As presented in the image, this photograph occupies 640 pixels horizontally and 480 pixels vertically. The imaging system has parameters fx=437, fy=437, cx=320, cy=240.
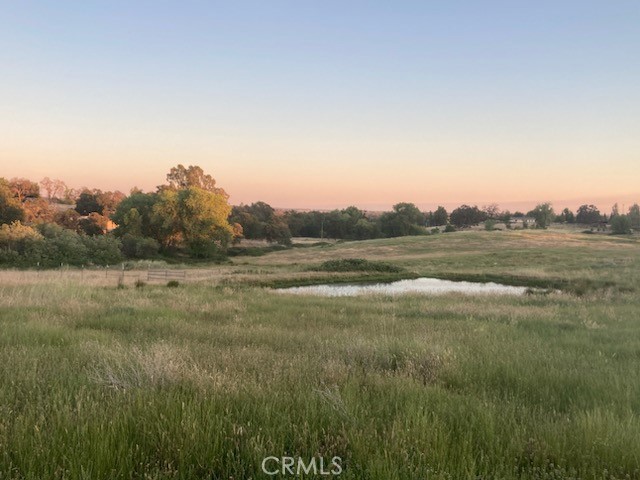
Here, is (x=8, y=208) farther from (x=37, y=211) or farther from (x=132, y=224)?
(x=132, y=224)

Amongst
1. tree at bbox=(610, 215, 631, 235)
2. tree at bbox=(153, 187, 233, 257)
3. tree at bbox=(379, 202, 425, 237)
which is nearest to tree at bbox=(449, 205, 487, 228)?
tree at bbox=(379, 202, 425, 237)

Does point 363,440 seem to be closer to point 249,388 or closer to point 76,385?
point 249,388

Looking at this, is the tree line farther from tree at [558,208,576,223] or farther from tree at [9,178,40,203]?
tree at [558,208,576,223]

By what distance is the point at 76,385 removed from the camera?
4574mm

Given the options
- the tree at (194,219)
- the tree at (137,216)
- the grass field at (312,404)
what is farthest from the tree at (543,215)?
the grass field at (312,404)

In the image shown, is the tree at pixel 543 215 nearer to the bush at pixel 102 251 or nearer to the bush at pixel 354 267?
the bush at pixel 354 267

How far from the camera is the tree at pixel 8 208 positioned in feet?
208

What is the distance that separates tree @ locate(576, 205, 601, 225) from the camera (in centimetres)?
16438

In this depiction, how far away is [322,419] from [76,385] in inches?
108

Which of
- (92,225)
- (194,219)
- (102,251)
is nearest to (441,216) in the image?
(194,219)

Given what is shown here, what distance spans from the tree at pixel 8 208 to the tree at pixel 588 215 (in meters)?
173

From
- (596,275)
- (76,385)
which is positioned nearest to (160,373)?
(76,385)

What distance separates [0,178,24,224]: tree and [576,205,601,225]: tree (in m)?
173

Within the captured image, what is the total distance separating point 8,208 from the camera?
208 ft
